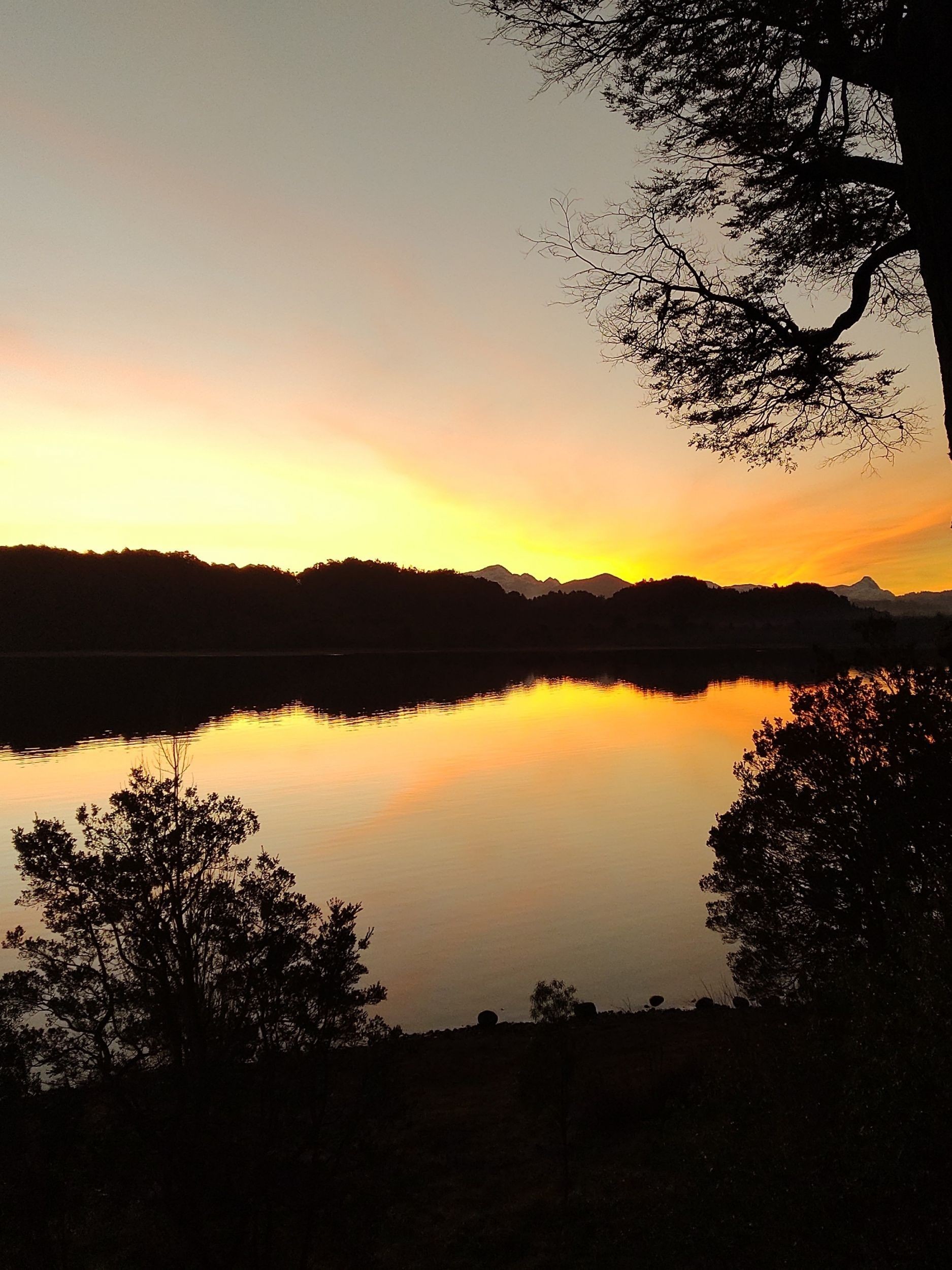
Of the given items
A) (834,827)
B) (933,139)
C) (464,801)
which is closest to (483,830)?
(464,801)

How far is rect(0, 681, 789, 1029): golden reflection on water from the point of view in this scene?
73.7ft

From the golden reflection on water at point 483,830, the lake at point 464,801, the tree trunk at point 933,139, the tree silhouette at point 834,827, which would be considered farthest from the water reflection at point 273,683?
the tree trunk at point 933,139

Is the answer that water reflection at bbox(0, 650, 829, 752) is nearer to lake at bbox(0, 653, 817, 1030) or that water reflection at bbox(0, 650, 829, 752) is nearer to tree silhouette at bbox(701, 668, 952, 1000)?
lake at bbox(0, 653, 817, 1030)

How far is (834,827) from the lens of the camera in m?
13.6

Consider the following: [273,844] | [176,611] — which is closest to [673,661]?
[176,611]

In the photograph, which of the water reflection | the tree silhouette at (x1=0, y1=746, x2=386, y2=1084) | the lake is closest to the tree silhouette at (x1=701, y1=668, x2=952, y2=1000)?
the tree silhouette at (x1=0, y1=746, x2=386, y2=1084)

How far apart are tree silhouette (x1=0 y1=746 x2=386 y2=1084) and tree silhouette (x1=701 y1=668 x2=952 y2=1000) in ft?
21.1

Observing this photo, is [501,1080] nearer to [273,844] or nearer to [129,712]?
[273,844]

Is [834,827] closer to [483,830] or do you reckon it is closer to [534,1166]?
[534,1166]

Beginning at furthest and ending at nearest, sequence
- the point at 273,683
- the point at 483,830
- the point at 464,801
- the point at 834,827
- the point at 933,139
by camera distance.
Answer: the point at 273,683, the point at 464,801, the point at 483,830, the point at 834,827, the point at 933,139

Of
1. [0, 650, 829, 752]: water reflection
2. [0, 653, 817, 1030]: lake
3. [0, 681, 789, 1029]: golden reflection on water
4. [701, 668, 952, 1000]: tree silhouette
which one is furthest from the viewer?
[0, 650, 829, 752]: water reflection

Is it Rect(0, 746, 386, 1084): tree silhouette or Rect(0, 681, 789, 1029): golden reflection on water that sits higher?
Rect(0, 746, 386, 1084): tree silhouette

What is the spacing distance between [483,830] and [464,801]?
290 inches

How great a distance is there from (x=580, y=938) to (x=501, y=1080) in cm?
968
